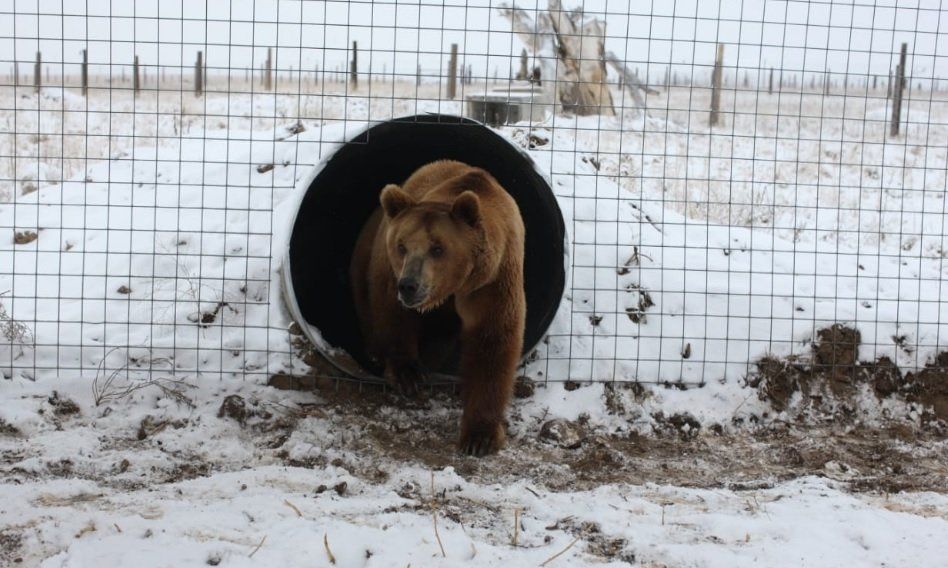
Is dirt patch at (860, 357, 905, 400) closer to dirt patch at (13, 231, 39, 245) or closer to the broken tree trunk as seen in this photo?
dirt patch at (13, 231, 39, 245)

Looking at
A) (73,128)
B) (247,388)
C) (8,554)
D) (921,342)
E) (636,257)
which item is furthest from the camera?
(73,128)

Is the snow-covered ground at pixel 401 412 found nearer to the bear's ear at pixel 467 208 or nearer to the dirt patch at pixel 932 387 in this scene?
the dirt patch at pixel 932 387

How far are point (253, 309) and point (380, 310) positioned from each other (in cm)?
109

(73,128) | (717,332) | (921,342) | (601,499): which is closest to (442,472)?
(601,499)

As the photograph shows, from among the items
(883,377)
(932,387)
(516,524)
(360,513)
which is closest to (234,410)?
(360,513)

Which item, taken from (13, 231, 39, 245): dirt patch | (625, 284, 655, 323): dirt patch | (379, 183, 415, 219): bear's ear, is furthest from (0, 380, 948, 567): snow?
(13, 231, 39, 245): dirt patch

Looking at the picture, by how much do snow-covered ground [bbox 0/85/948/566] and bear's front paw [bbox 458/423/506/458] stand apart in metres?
0.11

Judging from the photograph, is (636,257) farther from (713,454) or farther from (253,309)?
(253,309)

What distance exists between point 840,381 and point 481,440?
257cm

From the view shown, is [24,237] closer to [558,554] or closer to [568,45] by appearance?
[558,554]

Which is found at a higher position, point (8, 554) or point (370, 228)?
point (370, 228)

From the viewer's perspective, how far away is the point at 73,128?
1598cm

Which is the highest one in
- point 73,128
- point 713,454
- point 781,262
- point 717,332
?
point 73,128

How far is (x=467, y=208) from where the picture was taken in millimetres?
4828
